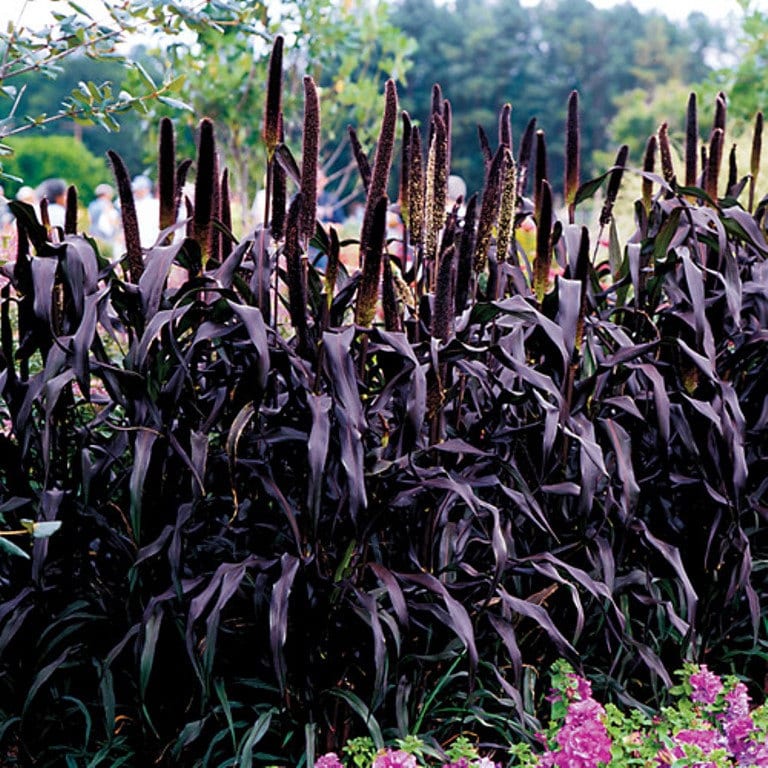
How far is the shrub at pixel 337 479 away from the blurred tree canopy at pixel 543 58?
2133 inches

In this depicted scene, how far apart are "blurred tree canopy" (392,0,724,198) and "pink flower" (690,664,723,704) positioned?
179 ft

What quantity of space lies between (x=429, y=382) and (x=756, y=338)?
0.87m

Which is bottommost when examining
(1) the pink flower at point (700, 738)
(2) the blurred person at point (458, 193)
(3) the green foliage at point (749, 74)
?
(1) the pink flower at point (700, 738)

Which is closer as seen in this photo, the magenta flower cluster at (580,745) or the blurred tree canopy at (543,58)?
the magenta flower cluster at (580,745)

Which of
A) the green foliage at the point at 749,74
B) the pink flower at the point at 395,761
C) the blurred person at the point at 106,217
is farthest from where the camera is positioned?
the blurred person at the point at 106,217

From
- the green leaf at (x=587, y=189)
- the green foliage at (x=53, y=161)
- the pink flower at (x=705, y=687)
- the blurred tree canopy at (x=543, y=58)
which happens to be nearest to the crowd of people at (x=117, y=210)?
the green leaf at (x=587, y=189)

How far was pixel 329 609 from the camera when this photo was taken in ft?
7.14

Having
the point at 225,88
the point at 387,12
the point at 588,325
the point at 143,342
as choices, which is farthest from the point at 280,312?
the point at 387,12

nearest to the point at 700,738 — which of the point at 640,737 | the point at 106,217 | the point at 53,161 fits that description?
the point at 640,737

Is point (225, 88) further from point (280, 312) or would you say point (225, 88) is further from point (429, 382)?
point (429, 382)

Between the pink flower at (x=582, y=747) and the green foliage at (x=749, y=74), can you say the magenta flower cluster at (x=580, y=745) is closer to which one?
the pink flower at (x=582, y=747)

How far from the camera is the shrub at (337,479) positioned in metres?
2.10

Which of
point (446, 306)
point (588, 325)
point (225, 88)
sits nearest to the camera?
point (446, 306)

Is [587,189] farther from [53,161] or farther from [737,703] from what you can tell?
[53,161]
